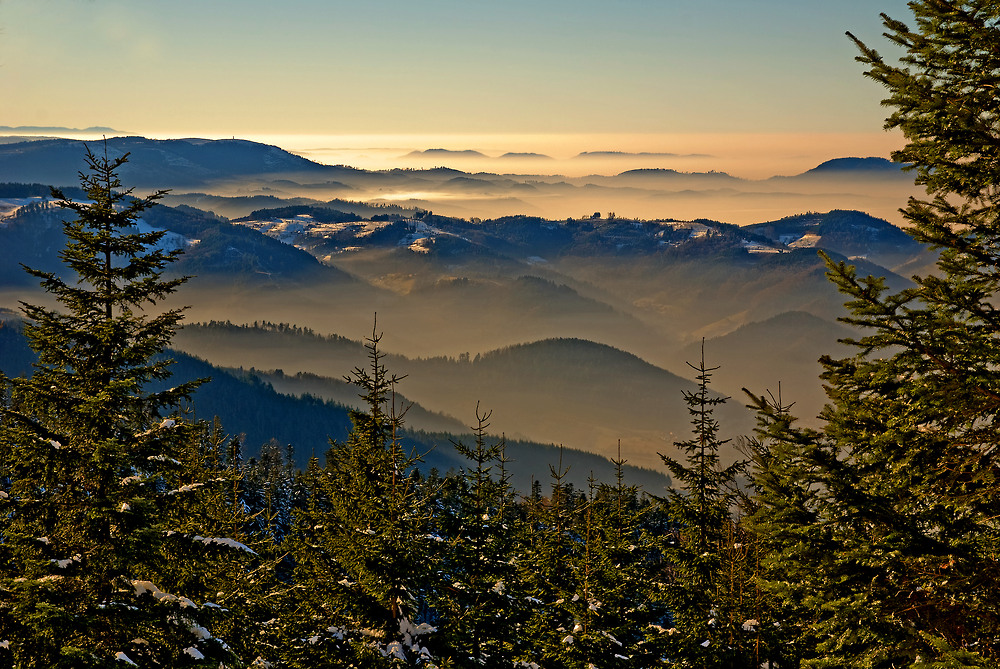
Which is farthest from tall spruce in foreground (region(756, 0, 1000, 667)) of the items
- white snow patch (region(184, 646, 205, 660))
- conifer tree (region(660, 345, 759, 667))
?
white snow patch (region(184, 646, 205, 660))

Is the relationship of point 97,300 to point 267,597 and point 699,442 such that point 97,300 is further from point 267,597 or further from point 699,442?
point 699,442

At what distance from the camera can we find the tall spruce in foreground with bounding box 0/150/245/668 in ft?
45.9

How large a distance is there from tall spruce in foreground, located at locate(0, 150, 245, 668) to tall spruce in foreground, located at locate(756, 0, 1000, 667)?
39.5 ft

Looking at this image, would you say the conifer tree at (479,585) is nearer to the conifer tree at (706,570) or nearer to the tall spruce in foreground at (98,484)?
the conifer tree at (706,570)

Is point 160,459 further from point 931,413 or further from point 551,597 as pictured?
point 551,597

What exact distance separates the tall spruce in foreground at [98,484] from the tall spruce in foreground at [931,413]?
12.1 metres

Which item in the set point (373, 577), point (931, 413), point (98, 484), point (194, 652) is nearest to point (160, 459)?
point (98, 484)

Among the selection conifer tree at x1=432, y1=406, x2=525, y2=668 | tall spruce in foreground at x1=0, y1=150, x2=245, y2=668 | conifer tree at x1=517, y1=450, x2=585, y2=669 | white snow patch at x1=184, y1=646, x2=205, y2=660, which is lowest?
conifer tree at x1=517, y1=450, x2=585, y2=669

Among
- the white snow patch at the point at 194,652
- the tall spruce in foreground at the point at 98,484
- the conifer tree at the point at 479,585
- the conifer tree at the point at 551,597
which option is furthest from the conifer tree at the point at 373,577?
the conifer tree at the point at 551,597

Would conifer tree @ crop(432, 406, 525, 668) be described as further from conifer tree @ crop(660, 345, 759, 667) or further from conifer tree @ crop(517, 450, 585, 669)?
conifer tree @ crop(660, 345, 759, 667)

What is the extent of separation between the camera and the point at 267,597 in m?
16.7

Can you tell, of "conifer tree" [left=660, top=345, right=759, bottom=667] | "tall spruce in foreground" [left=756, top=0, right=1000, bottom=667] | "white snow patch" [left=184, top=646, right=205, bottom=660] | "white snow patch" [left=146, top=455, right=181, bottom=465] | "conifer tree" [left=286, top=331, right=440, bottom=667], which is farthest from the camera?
"conifer tree" [left=660, top=345, right=759, bottom=667]

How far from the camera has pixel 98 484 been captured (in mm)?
14750

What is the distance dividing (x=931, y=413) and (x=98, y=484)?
1517 centimetres
